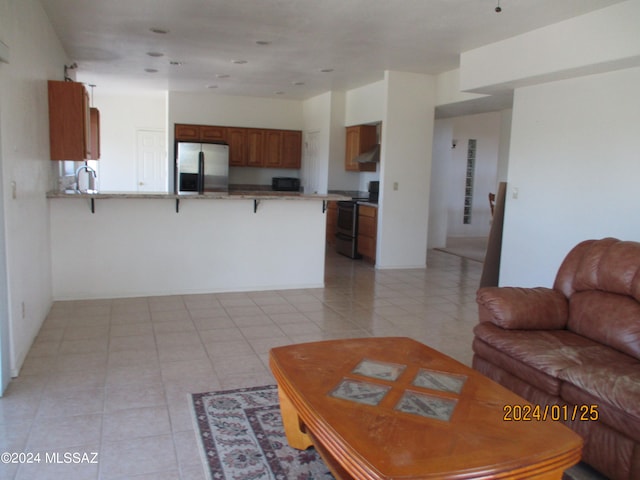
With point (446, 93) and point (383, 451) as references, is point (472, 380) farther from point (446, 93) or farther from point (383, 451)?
point (446, 93)

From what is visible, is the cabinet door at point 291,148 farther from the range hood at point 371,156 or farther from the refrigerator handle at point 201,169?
the range hood at point 371,156

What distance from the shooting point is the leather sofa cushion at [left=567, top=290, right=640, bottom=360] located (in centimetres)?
262

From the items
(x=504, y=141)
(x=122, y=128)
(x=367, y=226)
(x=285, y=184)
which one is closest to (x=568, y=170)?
(x=367, y=226)

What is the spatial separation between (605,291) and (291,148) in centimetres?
719

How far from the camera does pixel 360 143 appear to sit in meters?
7.95

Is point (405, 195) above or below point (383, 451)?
above

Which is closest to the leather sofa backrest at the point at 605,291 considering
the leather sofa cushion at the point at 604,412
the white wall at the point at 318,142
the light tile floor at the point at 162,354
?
the leather sofa cushion at the point at 604,412

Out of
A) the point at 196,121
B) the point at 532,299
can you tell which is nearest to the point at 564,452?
the point at 532,299

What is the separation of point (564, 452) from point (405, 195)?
5527 mm

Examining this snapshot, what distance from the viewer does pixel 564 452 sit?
165cm

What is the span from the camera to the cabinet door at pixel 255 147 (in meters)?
9.23

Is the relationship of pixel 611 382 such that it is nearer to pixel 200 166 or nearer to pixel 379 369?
pixel 379 369

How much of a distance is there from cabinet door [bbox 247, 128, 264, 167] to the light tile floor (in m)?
3.88
